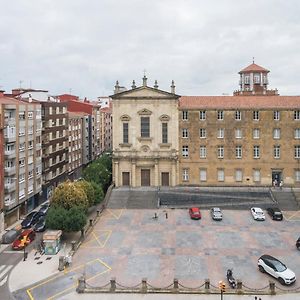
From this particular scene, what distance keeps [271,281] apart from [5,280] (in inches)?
915

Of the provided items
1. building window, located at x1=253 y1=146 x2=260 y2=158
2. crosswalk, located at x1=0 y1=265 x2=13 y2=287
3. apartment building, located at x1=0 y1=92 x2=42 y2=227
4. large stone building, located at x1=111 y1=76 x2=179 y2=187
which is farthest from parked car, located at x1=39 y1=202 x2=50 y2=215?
building window, located at x1=253 y1=146 x2=260 y2=158

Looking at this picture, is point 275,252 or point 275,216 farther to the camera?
point 275,216

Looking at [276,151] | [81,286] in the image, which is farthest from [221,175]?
[81,286]

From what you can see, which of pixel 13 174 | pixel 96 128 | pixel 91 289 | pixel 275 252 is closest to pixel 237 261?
pixel 275 252

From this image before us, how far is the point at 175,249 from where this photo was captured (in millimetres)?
41844

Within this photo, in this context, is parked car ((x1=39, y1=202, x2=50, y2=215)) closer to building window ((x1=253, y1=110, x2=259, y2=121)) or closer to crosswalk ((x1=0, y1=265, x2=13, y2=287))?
crosswalk ((x1=0, y1=265, x2=13, y2=287))

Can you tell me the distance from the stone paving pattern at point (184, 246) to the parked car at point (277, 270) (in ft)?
2.40

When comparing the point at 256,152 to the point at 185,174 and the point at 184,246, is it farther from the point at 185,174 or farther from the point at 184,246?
the point at 184,246

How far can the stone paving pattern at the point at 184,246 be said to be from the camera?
116ft

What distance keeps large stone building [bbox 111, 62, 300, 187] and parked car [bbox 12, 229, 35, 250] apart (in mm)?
22334

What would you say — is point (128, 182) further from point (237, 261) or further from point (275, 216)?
point (237, 261)

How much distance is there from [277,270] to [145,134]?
36796mm

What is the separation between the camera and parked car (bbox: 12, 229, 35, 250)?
43.5 meters

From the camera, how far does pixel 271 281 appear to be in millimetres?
33438
